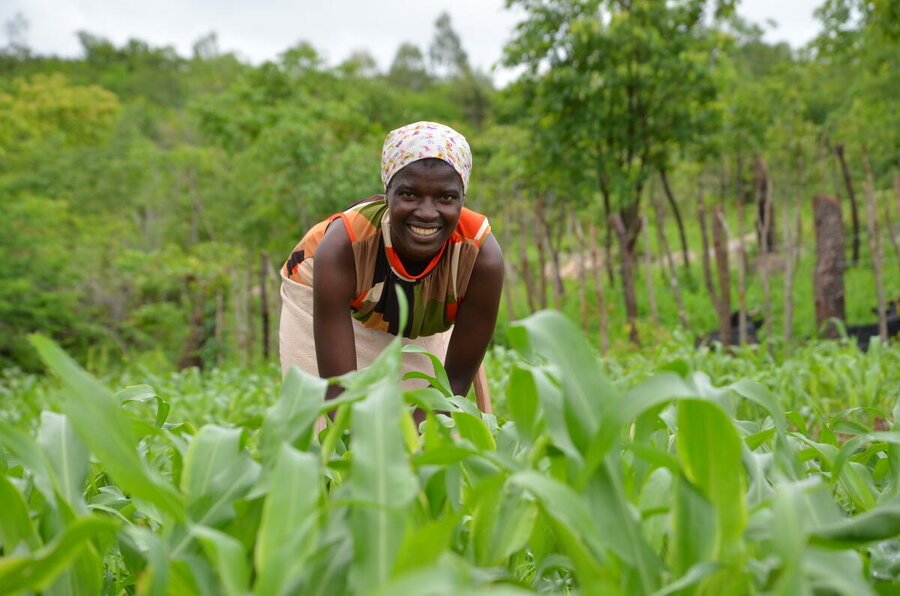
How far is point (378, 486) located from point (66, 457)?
515 millimetres

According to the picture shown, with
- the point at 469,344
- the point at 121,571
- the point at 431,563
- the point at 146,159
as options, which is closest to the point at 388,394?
the point at 431,563

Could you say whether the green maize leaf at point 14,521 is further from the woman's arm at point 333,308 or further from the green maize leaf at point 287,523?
the woman's arm at point 333,308

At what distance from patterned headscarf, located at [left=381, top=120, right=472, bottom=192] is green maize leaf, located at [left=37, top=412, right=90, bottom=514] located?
3.95 ft

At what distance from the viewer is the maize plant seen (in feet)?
2.67

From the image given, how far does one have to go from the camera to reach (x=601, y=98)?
375 inches

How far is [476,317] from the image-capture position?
2.40 meters

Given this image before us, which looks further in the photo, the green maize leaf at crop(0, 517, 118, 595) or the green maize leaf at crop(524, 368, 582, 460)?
the green maize leaf at crop(524, 368, 582, 460)

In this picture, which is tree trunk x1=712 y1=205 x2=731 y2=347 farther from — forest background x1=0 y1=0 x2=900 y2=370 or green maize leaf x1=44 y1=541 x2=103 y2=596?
green maize leaf x1=44 y1=541 x2=103 y2=596

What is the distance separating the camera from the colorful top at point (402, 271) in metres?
2.30

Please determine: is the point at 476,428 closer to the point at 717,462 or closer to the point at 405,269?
the point at 717,462

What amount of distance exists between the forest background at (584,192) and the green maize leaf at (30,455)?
5.49 meters

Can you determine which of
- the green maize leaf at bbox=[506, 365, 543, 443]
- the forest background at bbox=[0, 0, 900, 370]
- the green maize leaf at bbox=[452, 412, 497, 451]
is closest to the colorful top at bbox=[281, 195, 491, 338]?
the green maize leaf at bbox=[452, 412, 497, 451]

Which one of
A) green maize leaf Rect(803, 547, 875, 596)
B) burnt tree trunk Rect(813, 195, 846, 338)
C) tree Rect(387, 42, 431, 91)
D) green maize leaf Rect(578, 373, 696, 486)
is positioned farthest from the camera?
tree Rect(387, 42, 431, 91)

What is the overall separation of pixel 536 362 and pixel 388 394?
22.0 inches
